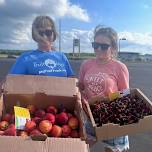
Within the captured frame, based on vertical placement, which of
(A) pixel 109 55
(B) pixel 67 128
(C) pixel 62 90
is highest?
(A) pixel 109 55

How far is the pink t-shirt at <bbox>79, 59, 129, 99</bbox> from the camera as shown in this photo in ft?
13.5

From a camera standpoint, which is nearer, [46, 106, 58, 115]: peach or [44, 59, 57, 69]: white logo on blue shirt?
[46, 106, 58, 115]: peach

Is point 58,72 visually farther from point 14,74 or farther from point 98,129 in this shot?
point 98,129

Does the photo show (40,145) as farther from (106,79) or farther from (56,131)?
(106,79)

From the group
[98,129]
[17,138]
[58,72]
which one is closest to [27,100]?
[58,72]

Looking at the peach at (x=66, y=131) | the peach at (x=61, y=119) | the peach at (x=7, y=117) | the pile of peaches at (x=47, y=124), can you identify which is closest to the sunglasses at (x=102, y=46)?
the pile of peaches at (x=47, y=124)

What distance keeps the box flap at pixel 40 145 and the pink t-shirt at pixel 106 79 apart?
1485 millimetres

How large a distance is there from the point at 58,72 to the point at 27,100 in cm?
54

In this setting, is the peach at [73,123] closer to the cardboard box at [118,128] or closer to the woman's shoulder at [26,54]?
the cardboard box at [118,128]

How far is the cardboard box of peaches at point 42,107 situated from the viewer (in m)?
3.32

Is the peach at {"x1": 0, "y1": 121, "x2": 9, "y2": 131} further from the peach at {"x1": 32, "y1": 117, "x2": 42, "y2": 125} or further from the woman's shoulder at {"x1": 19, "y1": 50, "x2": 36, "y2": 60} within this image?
the woman's shoulder at {"x1": 19, "y1": 50, "x2": 36, "y2": 60}

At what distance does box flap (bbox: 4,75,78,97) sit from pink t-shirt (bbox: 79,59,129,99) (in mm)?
357

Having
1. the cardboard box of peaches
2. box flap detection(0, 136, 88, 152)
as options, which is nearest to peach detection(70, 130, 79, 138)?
the cardboard box of peaches

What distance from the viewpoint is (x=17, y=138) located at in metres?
2.68
